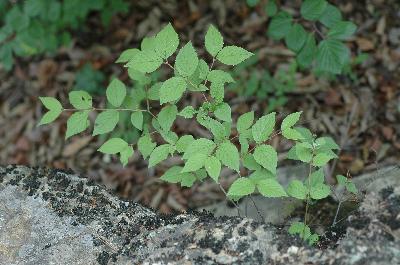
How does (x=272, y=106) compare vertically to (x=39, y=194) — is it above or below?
below

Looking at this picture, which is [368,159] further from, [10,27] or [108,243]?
[10,27]

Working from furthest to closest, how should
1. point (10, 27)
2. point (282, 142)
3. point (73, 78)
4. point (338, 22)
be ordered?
point (73, 78) < point (282, 142) < point (10, 27) < point (338, 22)

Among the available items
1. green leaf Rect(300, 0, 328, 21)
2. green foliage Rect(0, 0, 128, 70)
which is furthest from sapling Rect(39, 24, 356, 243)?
green foliage Rect(0, 0, 128, 70)

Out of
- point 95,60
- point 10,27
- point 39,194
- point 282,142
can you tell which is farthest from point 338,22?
point 95,60

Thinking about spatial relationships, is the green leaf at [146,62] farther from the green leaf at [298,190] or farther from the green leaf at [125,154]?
the green leaf at [298,190]

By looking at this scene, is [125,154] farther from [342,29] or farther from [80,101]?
[342,29]

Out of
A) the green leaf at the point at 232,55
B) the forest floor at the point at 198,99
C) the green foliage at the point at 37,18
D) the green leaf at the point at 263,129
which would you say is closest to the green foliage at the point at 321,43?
the forest floor at the point at 198,99

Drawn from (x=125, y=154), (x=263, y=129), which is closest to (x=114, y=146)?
(x=125, y=154)
